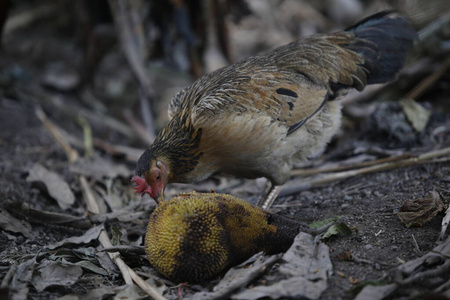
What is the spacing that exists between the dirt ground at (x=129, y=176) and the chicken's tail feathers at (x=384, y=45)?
2.74 ft

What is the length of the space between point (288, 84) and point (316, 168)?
1.36 metres

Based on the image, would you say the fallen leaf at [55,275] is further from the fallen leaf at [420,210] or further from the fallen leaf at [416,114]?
the fallen leaf at [416,114]

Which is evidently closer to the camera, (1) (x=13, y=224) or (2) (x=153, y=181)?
(2) (x=153, y=181)

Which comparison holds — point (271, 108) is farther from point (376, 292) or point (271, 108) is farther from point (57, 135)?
point (57, 135)

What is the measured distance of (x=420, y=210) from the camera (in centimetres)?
276

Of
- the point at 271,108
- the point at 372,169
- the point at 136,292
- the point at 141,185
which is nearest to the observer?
the point at 136,292

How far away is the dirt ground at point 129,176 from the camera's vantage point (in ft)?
8.18

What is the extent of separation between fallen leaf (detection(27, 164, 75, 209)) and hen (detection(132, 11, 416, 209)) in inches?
48.6

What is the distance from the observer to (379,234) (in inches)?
107

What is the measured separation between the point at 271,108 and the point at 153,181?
43.5 inches

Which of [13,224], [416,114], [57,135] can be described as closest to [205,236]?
[13,224]

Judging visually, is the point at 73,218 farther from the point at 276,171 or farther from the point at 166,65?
the point at 166,65

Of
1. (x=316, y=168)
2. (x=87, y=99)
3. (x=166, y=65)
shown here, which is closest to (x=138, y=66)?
(x=166, y=65)

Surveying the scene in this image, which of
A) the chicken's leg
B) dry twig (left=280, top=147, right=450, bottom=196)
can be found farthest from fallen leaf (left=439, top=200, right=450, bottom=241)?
the chicken's leg
